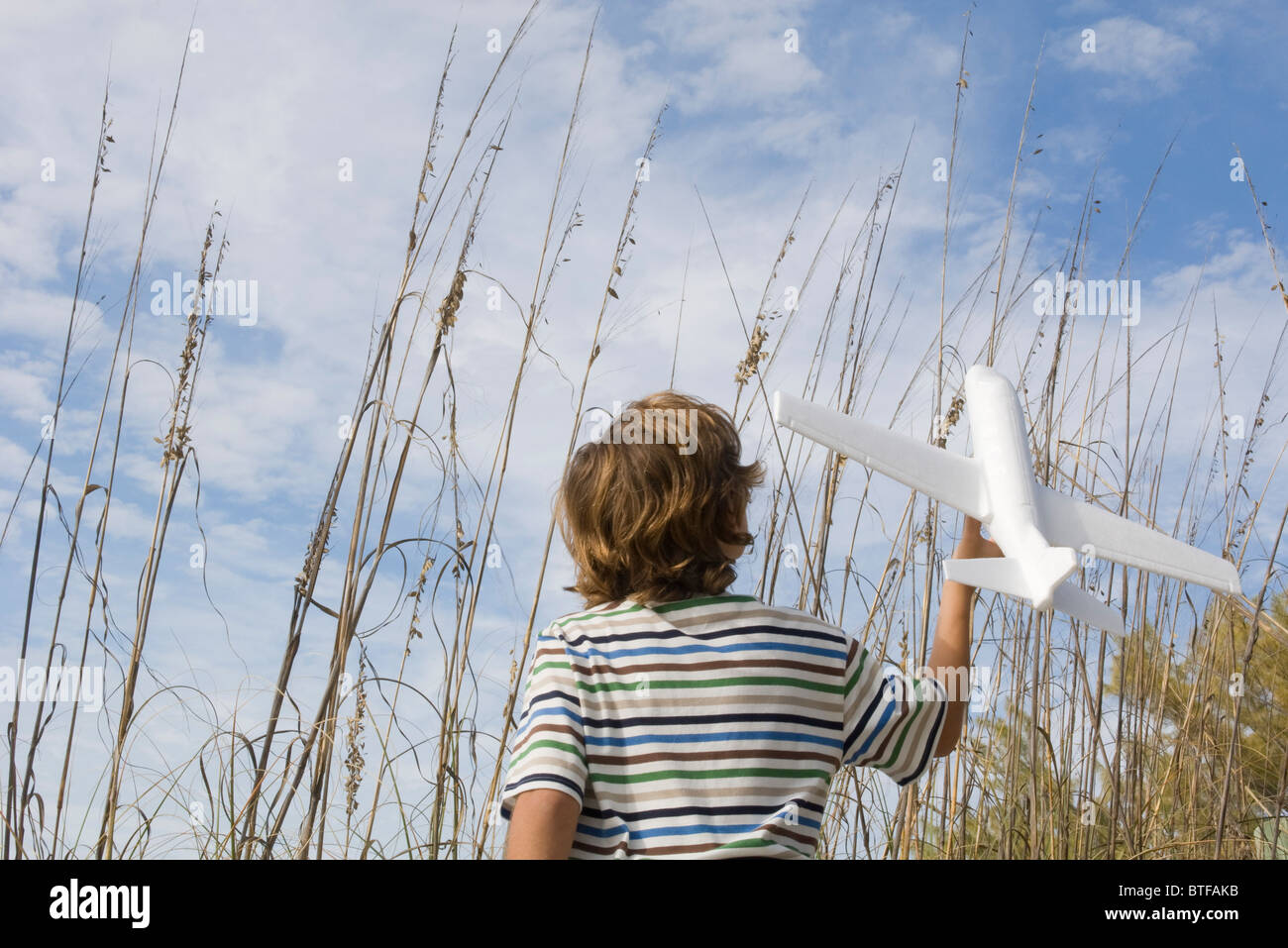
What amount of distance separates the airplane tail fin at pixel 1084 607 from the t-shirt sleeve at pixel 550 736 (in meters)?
0.56

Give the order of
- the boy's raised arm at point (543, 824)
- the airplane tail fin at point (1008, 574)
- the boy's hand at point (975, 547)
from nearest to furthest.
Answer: the boy's raised arm at point (543, 824)
the airplane tail fin at point (1008, 574)
the boy's hand at point (975, 547)

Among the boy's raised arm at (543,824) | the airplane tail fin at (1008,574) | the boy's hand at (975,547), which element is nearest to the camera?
the boy's raised arm at (543,824)

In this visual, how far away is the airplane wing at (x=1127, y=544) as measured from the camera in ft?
4.03

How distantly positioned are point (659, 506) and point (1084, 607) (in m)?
0.51

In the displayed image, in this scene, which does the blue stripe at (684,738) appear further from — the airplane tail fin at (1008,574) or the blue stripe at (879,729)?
the airplane tail fin at (1008,574)

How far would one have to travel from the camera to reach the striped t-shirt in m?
1.01

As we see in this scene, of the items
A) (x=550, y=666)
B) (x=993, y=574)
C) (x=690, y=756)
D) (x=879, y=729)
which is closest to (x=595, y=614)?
(x=550, y=666)

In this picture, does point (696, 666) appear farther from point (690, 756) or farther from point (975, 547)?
point (975, 547)

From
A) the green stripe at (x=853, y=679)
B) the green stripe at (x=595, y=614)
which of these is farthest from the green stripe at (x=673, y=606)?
the green stripe at (x=853, y=679)

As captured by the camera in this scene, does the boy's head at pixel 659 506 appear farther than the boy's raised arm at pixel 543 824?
Yes

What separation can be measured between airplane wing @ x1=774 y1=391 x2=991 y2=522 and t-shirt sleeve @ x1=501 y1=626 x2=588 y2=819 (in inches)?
14.1
